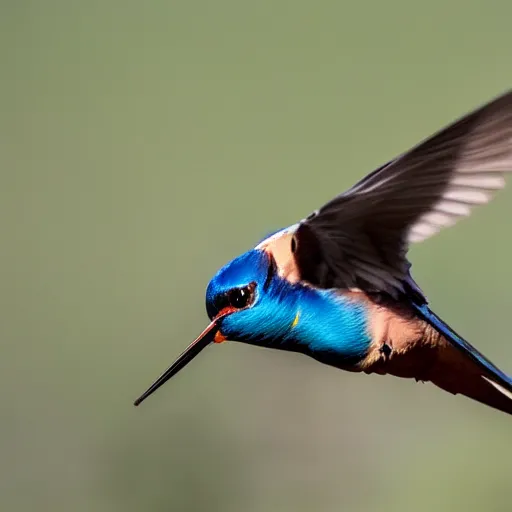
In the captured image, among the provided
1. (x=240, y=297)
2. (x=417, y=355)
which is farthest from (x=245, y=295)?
(x=417, y=355)

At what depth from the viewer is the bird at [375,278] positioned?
354 millimetres

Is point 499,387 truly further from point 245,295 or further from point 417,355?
point 245,295

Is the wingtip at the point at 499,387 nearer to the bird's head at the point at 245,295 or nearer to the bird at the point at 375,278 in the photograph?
the bird at the point at 375,278

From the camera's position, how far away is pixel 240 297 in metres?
0.41

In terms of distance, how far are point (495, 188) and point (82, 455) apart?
83 cm

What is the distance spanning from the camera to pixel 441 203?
14.7 inches

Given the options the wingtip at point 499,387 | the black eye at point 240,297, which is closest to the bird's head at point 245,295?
the black eye at point 240,297

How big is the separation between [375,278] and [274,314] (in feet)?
0.19

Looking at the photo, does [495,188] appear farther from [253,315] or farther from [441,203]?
[253,315]

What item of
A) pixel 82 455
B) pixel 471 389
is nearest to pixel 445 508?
pixel 82 455

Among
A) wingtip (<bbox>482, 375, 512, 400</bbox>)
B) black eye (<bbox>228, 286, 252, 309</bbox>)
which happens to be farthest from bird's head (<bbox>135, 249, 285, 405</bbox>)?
wingtip (<bbox>482, 375, 512, 400</bbox>)

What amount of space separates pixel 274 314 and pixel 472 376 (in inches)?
4.9

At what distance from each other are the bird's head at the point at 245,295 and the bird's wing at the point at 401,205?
0.06 ft

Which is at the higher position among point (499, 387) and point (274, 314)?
point (274, 314)
